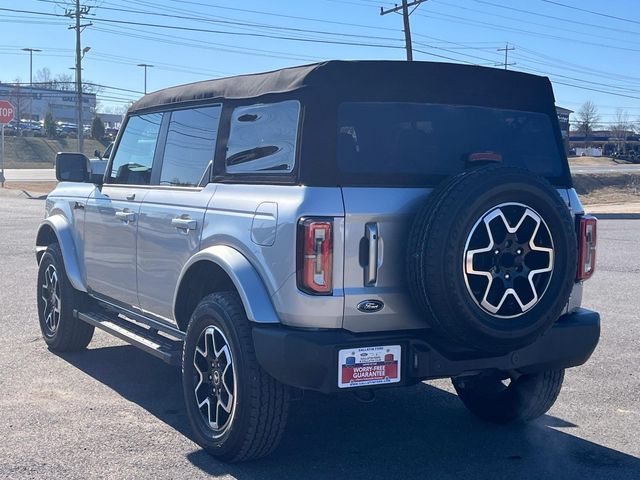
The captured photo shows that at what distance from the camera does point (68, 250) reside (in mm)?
6961

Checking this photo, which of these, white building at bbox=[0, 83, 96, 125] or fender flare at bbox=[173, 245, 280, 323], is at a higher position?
white building at bbox=[0, 83, 96, 125]

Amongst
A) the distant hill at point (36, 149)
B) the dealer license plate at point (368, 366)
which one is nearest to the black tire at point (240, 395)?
the dealer license plate at point (368, 366)

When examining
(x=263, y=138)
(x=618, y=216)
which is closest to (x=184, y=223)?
(x=263, y=138)

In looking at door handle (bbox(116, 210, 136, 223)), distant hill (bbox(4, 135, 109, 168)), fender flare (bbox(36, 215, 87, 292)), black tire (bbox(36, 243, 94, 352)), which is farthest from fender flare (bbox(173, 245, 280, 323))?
distant hill (bbox(4, 135, 109, 168))

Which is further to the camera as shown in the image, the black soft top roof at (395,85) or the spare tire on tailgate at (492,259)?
the black soft top roof at (395,85)

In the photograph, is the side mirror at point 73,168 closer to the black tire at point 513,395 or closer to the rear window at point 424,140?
the rear window at point 424,140

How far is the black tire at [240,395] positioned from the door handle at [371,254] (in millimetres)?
675

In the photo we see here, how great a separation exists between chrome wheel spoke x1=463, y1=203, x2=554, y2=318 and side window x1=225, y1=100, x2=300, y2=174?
40.4 inches

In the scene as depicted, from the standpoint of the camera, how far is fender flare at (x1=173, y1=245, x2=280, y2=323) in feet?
14.5

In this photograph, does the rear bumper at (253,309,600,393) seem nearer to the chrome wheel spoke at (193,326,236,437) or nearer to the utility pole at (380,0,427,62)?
the chrome wheel spoke at (193,326,236,437)

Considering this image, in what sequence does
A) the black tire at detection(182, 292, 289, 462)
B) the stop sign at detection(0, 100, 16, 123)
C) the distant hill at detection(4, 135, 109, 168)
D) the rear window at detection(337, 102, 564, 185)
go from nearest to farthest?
the black tire at detection(182, 292, 289, 462), the rear window at detection(337, 102, 564, 185), the stop sign at detection(0, 100, 16, 123), the distant hill at detection(4, 135, 109, 168)

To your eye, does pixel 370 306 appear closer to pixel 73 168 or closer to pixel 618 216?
pixel 73 168

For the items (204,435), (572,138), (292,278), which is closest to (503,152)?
(292,278)

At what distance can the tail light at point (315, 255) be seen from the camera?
4246mm
